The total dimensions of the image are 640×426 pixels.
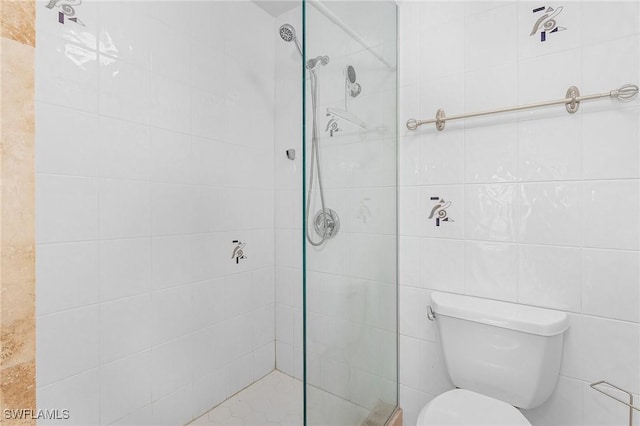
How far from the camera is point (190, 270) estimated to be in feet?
5.28

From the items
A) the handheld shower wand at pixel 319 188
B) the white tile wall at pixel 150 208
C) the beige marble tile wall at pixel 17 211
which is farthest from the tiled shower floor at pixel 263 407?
the handheld shower wand at pixel 319 188

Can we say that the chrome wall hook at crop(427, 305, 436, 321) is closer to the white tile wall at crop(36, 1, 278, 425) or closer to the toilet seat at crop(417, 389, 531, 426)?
the toilet seat at crop(417, 389, 531, 426)

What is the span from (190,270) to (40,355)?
0.62m

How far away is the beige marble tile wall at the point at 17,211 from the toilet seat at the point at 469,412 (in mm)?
1176

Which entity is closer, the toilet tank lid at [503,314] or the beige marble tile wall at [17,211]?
the beige marble tile wall at [17,211]

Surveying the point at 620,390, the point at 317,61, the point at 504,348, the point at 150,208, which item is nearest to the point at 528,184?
the point at 504,348

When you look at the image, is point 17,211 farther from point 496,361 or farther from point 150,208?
point 496,361

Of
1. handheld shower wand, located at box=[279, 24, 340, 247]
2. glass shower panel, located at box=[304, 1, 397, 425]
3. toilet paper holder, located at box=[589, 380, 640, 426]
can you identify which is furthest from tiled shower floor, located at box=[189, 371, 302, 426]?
toilet paper holder, located at box=[589, 380, 640, 426]

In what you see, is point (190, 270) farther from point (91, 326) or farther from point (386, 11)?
point (386, 11)

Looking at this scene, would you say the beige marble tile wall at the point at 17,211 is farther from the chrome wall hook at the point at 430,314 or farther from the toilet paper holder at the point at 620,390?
the toilet paper holder at the point at 620,390

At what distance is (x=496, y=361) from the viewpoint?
3.81 ft

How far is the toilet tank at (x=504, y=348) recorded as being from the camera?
1.11 m

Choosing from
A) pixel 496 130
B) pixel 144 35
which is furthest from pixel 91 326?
pixel 496 130

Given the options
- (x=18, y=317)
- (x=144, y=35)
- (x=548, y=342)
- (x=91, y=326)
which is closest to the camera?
(x=18, y=317)
